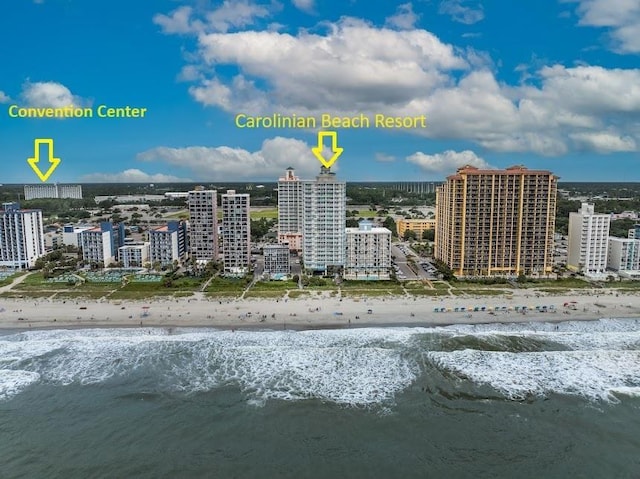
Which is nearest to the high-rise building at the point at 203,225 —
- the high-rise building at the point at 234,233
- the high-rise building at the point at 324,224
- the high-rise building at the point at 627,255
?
the high-rise building at the point at 234,233

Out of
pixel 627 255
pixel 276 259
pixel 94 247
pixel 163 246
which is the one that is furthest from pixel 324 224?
pixel 627 255

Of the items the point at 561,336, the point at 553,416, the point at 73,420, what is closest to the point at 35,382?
the point at 73,420

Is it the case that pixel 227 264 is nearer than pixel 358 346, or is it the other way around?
pixel 358 346

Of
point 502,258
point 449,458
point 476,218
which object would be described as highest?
point 476,218

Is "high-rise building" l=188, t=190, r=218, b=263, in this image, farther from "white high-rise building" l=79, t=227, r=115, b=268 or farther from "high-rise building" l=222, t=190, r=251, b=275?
"white high-rise building" l=79, t=227, r=115, b=268

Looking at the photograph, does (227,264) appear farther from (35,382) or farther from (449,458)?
(449,458)

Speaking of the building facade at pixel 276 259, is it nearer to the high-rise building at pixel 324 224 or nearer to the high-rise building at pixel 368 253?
the high-rise building at pixel 324 224

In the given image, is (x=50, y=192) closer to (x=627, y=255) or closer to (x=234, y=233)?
(x=234, y=233)
